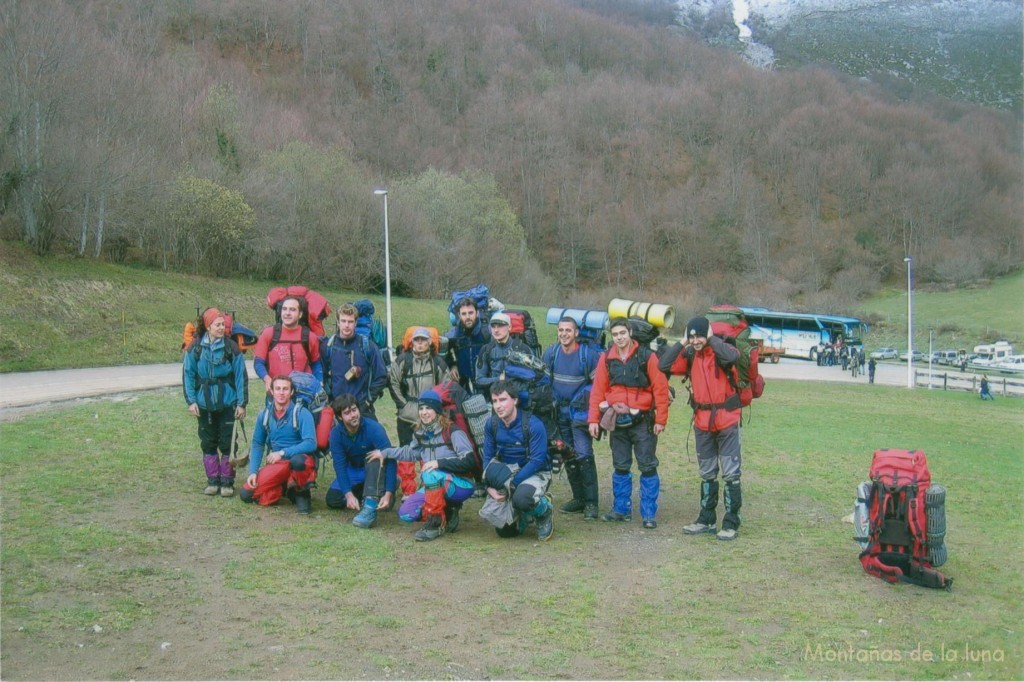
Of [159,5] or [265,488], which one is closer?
[265,488]

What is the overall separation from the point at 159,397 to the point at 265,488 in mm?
8871

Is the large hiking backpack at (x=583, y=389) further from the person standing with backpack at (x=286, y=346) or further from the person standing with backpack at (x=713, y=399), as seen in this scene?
the person standing with backpack at (x=286, y=346)

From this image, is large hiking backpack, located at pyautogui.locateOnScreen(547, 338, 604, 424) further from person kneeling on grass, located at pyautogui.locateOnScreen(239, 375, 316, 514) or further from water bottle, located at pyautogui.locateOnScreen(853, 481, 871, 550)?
water bottle, located at pyautogui.locateOnScreen(853, 481, 871, 550)

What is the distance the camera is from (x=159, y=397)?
16.3 m

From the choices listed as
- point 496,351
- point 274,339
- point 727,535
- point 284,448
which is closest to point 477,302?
point 496,351

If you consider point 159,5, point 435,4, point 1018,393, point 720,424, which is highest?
point 435,4

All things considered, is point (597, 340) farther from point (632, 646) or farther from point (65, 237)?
point (65, 237)

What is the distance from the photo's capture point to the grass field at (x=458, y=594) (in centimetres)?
533

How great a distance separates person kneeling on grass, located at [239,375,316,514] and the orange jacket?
109 inches

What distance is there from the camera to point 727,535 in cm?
809

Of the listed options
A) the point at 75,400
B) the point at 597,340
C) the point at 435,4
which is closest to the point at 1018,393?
the point at 597,340

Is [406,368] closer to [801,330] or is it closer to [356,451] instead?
[356,451]

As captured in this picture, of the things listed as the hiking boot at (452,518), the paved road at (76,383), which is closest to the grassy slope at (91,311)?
the paved road at (76,383)

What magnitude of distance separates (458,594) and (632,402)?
8.90 ft
